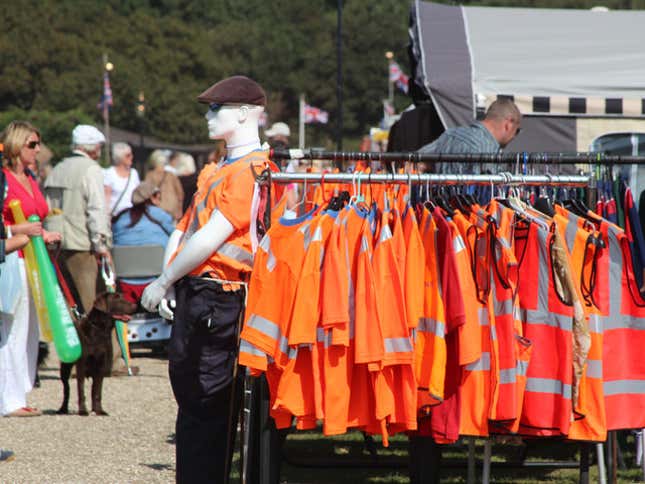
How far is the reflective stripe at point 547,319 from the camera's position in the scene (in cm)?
462

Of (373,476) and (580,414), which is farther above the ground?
(580,414)

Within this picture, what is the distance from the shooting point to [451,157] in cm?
494

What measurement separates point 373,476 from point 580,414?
7.65ft

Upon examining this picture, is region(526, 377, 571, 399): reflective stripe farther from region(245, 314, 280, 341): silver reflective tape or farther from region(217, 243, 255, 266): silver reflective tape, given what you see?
region(217, 243, 255, 266): silver reflective tape

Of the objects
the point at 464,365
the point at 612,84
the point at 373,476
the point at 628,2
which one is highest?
the point at 628,2

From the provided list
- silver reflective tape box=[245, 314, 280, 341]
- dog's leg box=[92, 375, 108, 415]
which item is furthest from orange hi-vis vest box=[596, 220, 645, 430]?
dog's leg box=[92, 375, 108, 415]

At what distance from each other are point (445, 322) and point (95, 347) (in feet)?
16.8

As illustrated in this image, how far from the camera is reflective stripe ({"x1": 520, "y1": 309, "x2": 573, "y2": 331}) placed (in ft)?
15.2

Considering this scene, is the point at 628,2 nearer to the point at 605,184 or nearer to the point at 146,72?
the point at 146,72

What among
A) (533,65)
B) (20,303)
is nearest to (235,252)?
(20,303)

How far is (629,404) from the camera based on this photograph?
15.9ft

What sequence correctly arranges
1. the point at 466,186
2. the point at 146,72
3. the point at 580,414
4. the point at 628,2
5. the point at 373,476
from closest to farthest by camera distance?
the point at 580,414, the point at 466,186, the point at 373,476, the point at 146,72, the point at 628,2

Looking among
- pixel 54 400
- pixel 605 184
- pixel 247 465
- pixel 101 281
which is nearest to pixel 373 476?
pixel 247 465

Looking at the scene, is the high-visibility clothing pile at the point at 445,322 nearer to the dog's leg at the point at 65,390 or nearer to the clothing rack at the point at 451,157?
the clothing rack at the point at 451,157
